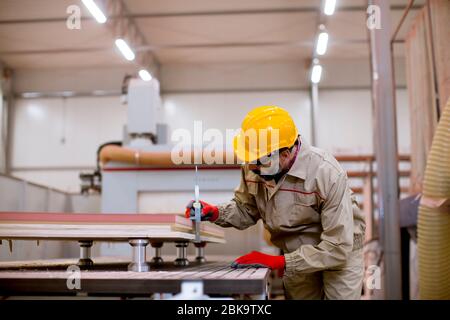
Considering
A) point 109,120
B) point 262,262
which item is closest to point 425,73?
point 262,262

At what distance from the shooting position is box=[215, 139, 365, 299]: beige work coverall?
1938 millimetres

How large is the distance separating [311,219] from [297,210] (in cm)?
8

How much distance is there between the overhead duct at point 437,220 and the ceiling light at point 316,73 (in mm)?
7792

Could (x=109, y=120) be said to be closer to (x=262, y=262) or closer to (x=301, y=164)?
(x=301, y=164)

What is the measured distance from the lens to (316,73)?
10000 mm

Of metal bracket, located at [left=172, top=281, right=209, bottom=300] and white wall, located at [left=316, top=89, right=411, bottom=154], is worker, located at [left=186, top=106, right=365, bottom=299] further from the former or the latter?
white wall, located at [left=316, top=89, right=411, bottom=154]

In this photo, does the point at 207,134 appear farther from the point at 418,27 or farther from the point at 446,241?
the point at 418,27

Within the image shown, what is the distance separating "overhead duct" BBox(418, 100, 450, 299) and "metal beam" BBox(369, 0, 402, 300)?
58.4 inches

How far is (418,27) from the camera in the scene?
11.8ft

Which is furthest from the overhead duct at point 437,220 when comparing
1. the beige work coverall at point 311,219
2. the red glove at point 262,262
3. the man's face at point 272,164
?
the red glove at point 262,262

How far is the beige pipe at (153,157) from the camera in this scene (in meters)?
2.85

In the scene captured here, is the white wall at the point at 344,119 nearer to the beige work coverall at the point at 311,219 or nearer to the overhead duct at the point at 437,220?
the overhead duct at the point at 437,220

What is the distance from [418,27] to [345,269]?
211 cm
